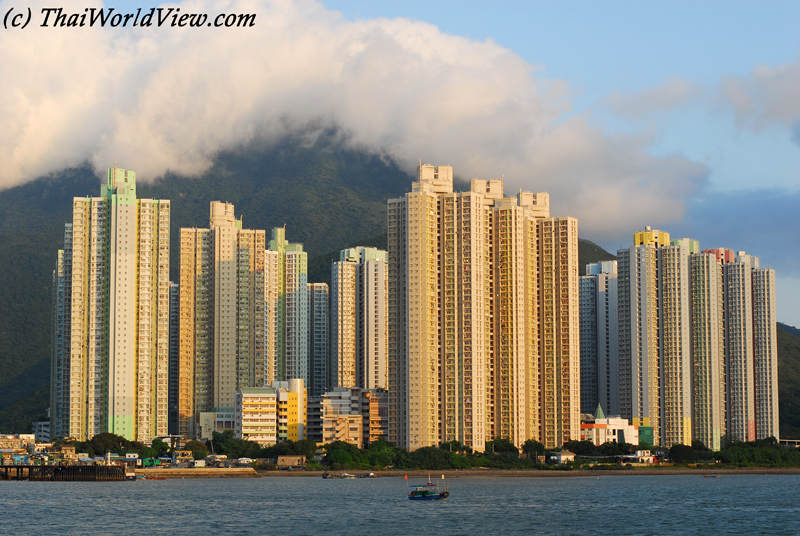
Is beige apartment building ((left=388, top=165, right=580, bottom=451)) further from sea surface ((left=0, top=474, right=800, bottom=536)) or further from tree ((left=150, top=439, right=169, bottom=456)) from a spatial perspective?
tree ((left=150, top=439, right=169, bottom=456))

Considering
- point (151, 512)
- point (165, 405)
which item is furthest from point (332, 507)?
point (165, 405)

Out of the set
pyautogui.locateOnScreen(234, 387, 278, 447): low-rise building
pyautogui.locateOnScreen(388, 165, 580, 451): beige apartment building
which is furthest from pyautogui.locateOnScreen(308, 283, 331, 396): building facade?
pyautogui.locateOnScreen(388, 165, 580, 451): beige apartment building

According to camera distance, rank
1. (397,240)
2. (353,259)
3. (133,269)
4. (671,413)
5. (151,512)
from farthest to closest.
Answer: (353,259) < (671,413) < (133,269) < (397,240) < (151,512)

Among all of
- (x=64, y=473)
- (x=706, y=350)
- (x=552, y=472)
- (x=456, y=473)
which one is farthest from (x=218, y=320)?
(x=706, y=350)

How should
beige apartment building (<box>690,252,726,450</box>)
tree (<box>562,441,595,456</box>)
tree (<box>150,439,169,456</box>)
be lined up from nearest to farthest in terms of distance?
1. tree (<box>562,441,595,456</box>)
2. tree (<box>150,439,169,456</box>)
3. beige apartment building (<box>690,252,726,450</box>)

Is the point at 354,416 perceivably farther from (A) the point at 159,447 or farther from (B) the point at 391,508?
(B) the point at 391,508

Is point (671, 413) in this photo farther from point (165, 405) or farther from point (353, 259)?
point (165, 405)
